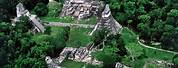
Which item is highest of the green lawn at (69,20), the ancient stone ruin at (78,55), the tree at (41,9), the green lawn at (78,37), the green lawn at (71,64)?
the tree at (41,9)

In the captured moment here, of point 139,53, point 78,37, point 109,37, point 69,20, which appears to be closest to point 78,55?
point 109,37

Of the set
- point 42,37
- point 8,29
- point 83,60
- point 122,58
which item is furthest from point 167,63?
point 8,29

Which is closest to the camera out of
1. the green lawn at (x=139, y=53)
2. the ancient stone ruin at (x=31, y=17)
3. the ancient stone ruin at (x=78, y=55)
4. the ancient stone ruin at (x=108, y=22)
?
the green lawn at (x=139, y=53)

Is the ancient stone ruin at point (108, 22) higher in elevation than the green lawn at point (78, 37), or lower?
higher

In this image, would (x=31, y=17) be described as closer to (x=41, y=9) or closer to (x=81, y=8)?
(x=41, y=9)

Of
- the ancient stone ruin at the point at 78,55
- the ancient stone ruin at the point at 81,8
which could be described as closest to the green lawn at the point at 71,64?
the ancient stone ruin at the point at 78,55

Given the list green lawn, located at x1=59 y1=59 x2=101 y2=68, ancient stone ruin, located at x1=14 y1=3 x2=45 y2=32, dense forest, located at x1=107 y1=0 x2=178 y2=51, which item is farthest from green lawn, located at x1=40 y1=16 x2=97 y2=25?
green lawn, located at x1=59 y1=59 x2=101 y2=68

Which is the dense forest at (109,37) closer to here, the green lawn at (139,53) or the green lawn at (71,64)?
the green lawn at (139,53)

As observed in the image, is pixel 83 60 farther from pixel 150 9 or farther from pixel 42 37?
pixel 150 9
